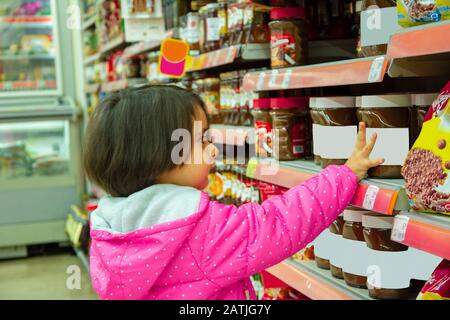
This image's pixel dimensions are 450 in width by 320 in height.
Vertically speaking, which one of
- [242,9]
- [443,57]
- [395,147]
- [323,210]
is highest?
[242,9]

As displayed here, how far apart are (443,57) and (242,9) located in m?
→ 1.20

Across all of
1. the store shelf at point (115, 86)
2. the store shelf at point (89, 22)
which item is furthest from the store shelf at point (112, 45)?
the store shelf at point (89, 22)

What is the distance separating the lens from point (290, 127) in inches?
85.1

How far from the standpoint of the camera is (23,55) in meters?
6.59

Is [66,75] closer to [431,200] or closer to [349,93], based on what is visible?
[349,93]

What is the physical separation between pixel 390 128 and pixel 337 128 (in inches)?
8.2

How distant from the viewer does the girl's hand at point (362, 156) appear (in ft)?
5.20

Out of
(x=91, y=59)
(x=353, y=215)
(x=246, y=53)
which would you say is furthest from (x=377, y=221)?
(x=91, y=59)

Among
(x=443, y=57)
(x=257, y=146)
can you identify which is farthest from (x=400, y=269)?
(x=257, y=146)

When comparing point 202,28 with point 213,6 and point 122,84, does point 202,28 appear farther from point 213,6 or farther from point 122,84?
point 122,84

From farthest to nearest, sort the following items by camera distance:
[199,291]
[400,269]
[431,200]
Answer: [400,269], [199,291], [431,200]

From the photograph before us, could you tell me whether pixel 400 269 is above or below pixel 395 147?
below

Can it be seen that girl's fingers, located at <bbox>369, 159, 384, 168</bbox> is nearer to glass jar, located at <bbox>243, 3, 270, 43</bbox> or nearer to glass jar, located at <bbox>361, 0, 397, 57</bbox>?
glass jar, located at <bbox>361, 0, 397, 57</bbox>

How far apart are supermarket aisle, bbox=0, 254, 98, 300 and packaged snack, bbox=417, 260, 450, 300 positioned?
124 inches
